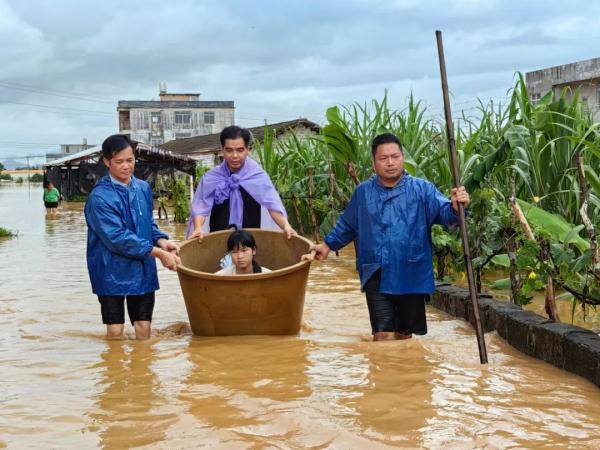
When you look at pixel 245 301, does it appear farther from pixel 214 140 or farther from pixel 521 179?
pixel 214 140

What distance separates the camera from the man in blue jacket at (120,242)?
464 centimetres

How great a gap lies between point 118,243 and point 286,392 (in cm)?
145

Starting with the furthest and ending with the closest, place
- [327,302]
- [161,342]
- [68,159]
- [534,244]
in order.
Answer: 1. [68,159]
2. [327,302]
3. [161,342]
4. [534,244]

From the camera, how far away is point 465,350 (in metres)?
4.61

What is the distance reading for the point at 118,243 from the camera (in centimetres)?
459

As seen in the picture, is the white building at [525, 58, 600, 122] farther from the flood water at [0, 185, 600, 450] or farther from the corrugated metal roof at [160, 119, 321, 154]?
the flood water at [0, 185, 600, 450]

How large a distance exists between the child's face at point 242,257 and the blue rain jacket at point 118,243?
21.1 inches

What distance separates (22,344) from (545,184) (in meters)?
3.80

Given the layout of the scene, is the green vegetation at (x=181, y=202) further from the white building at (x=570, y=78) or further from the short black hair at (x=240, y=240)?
the short black hair at (x=240, y=240)

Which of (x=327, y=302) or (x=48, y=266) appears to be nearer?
(x=327, y=302)

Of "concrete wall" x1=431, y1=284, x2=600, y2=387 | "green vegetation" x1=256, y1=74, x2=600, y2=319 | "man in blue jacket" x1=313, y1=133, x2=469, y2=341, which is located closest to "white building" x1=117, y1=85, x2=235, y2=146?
"green vegetation" x1=256, y1=74, x2=600, y2=319

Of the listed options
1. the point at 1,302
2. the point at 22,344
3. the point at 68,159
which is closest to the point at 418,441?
the point at 22,344

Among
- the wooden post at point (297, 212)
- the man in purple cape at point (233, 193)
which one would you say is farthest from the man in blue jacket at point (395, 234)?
the wooden post at point (297, 212)

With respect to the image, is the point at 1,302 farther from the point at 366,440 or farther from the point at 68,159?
the point at 68,159
